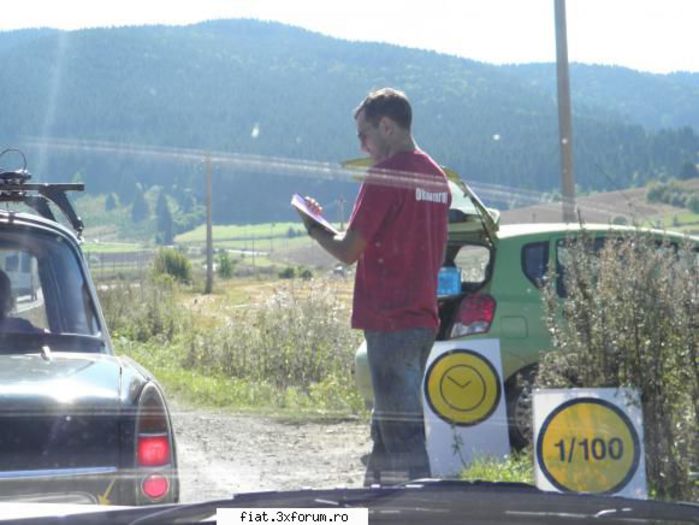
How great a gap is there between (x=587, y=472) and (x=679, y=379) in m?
0.84

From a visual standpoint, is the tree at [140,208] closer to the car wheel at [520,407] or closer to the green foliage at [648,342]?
the car wheel at [520,407]

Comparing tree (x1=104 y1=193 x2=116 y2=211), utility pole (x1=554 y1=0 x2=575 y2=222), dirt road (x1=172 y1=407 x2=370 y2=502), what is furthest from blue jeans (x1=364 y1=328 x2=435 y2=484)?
tree (x1=104 y1=193 x2=116 y2=211)

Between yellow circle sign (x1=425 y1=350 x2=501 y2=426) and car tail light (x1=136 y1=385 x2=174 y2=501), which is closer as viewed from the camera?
car tail light (x1=136 y1=385 x2=174 y2=501)

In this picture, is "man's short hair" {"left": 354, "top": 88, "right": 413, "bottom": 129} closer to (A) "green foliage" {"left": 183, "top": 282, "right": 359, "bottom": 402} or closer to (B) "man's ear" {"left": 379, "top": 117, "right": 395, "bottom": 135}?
(B) "man's ear" {"left": 379, "top": 117, "right": 395, "bottom": 135}

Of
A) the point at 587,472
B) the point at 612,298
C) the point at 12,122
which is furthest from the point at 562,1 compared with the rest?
the point at 12,122

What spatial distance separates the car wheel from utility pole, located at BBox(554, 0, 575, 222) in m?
4.48

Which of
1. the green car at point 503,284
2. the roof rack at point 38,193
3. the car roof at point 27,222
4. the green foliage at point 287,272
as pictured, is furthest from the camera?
the green foliage at point 287,272

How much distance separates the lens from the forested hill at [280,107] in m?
20.4

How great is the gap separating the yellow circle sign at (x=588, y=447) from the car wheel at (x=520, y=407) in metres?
1.22

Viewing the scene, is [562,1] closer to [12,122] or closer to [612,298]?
[612,298]

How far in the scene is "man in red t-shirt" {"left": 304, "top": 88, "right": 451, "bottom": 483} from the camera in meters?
5.43

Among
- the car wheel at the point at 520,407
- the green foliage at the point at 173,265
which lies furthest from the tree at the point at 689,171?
the car wheel at the point at 520,407

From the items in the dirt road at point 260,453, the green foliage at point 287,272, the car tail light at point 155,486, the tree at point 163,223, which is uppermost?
the tree at point 163,223

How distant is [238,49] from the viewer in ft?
133
